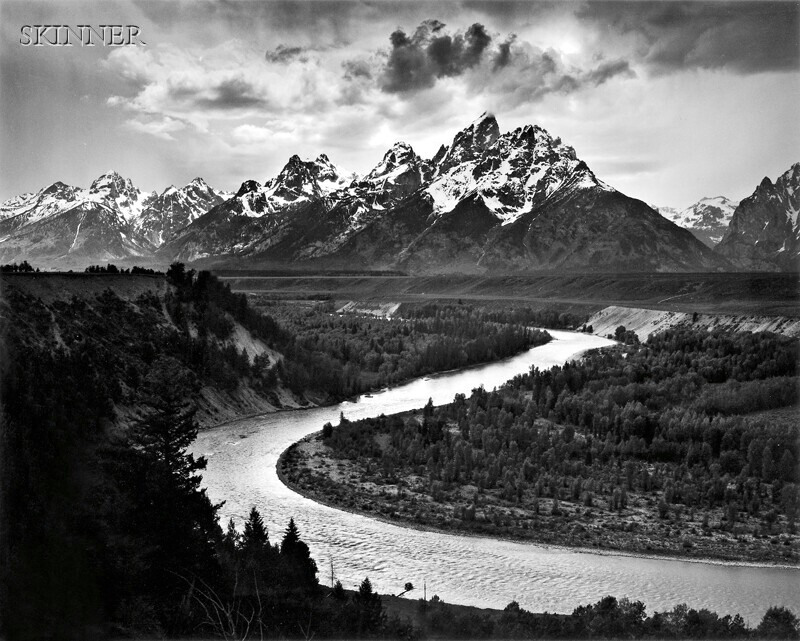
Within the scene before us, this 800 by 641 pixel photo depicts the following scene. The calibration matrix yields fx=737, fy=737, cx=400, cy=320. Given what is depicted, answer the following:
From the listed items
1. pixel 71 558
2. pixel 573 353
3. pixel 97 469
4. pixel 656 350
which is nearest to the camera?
pixel 71 558

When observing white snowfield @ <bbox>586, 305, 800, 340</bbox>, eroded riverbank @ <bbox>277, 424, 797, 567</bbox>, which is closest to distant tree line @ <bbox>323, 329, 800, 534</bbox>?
eroded riverbank @ <bbox>277, 424, 797, 567</bbox>

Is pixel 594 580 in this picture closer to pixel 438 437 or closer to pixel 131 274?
pixel 438 437

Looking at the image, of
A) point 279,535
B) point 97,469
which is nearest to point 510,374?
point 279,535

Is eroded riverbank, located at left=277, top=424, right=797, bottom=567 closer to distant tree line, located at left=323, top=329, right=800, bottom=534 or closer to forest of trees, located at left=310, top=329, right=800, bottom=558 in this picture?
forest of trees, located at left=310, top=329, right=800, bottom=558

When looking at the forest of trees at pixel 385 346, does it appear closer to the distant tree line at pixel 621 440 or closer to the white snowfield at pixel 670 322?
the white snowfield at pixel 670 322

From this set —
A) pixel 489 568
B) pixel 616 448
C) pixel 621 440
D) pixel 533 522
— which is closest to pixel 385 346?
pixel 621 440
